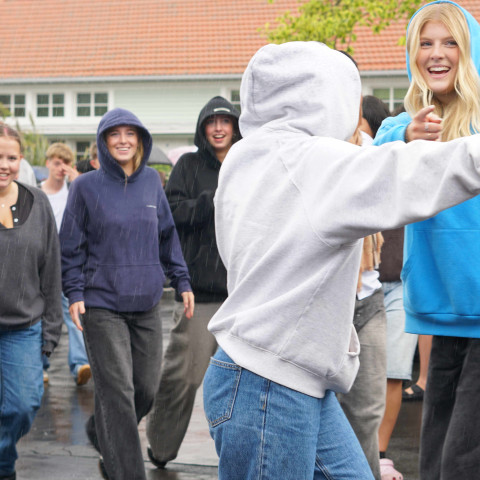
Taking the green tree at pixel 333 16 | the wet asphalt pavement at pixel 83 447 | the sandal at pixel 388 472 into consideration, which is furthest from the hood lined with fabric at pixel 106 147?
the green tree at pixel 333 16

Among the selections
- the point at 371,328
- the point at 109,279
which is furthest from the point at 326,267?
the point at 109,279

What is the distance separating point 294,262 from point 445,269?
106 centimetres

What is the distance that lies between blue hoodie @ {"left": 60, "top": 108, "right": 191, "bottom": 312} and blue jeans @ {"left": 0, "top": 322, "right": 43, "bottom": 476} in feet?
1.54

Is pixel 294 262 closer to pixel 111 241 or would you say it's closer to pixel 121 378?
pixel 121 378

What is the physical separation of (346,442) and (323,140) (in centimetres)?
95

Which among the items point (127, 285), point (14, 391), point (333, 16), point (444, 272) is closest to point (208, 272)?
point (127, 285)

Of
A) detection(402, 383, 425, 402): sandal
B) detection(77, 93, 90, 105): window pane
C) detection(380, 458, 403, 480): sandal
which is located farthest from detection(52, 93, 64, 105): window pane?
detection(380, 458, 403, 480): sandal

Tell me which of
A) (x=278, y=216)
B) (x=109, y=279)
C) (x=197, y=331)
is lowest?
(x=197, y=331)

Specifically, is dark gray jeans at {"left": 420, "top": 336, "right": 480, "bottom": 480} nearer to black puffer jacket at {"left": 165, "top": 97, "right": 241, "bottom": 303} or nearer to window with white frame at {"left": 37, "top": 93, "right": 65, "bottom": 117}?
black puffer jacket at {"left": 165, "top": 97, "right": 241, "bottom": 303}

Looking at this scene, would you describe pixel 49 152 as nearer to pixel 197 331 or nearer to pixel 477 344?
pixel 197 331

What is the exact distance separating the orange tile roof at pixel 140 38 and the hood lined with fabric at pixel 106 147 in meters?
29.9

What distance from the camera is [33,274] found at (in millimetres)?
5727

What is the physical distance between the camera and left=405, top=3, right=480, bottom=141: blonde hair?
362 cm

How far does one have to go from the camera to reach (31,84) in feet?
131
